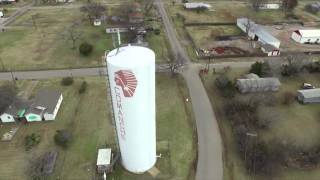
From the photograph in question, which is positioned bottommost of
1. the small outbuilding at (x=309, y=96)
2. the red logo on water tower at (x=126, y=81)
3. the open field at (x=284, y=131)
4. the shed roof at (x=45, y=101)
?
the open field at (x=284, y=131)

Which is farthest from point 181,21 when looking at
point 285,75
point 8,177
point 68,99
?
point 8,177

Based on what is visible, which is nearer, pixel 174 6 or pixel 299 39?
pixel 299 39

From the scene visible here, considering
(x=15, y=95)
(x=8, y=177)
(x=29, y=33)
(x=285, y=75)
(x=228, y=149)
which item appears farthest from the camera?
(x=29, y=33)

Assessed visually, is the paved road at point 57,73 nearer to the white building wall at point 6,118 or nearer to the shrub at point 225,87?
the shrub at point 225,87

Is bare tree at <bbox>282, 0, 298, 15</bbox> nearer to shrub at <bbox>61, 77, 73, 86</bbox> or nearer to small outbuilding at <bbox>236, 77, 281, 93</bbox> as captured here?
small outbuilding at <bbox>236, 77, 281, 93</bbox>

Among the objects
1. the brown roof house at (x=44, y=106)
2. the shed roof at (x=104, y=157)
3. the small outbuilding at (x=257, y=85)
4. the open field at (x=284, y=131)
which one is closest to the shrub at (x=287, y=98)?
the open field at (x=284, y=131)

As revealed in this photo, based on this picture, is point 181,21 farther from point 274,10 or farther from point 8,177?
point 8,177
